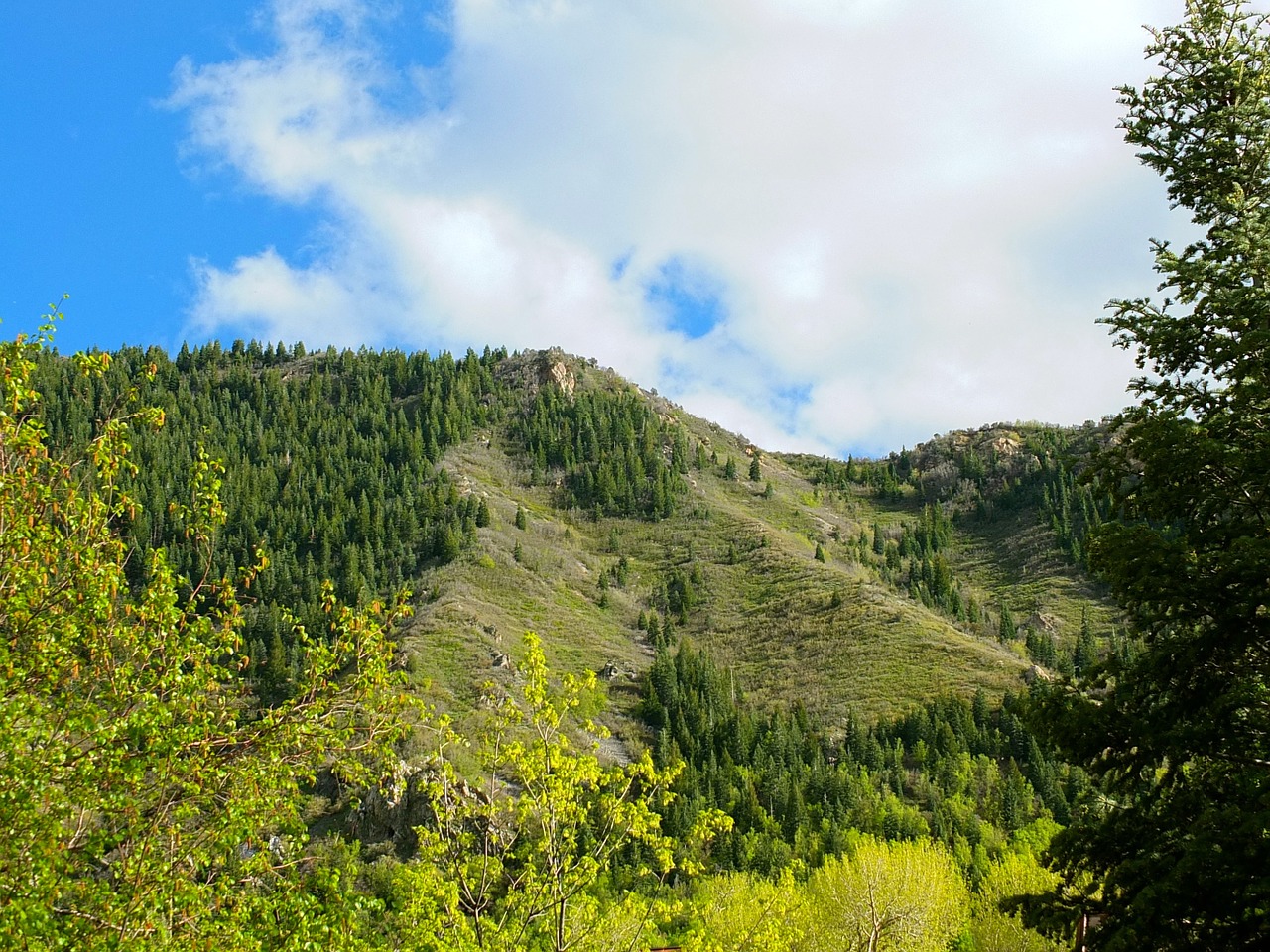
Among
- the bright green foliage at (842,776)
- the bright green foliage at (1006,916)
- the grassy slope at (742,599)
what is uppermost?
the grassy slope at (742,599)

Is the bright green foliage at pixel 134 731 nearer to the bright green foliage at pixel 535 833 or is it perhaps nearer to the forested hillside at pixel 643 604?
the forested hillside at pixel 643 604

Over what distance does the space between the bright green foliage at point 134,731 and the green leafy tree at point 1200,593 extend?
24.3 feet

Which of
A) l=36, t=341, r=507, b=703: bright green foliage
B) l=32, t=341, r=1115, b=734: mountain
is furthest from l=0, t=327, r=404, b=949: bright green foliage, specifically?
l=32, t=341, r=1115, b=734: mountain

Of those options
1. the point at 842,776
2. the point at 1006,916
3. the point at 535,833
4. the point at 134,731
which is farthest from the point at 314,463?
the point at 134,731

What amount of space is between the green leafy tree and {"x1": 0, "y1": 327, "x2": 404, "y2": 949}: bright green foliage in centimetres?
740

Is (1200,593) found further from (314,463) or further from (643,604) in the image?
(314,463)

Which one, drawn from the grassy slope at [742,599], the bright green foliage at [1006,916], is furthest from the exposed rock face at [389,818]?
the bright green foliage at [1006,916]

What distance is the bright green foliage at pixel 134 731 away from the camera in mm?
8438

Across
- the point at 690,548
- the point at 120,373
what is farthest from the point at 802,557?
the point at 120,373

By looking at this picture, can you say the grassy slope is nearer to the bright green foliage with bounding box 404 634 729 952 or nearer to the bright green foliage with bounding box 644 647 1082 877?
the bright green foliage with bounding box 644 647 1082 877

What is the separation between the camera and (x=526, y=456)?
18075 centimetres

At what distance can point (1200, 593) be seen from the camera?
9.78 metres

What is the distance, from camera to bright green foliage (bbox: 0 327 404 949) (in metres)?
8.44

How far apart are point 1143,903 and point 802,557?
→ 459ft
